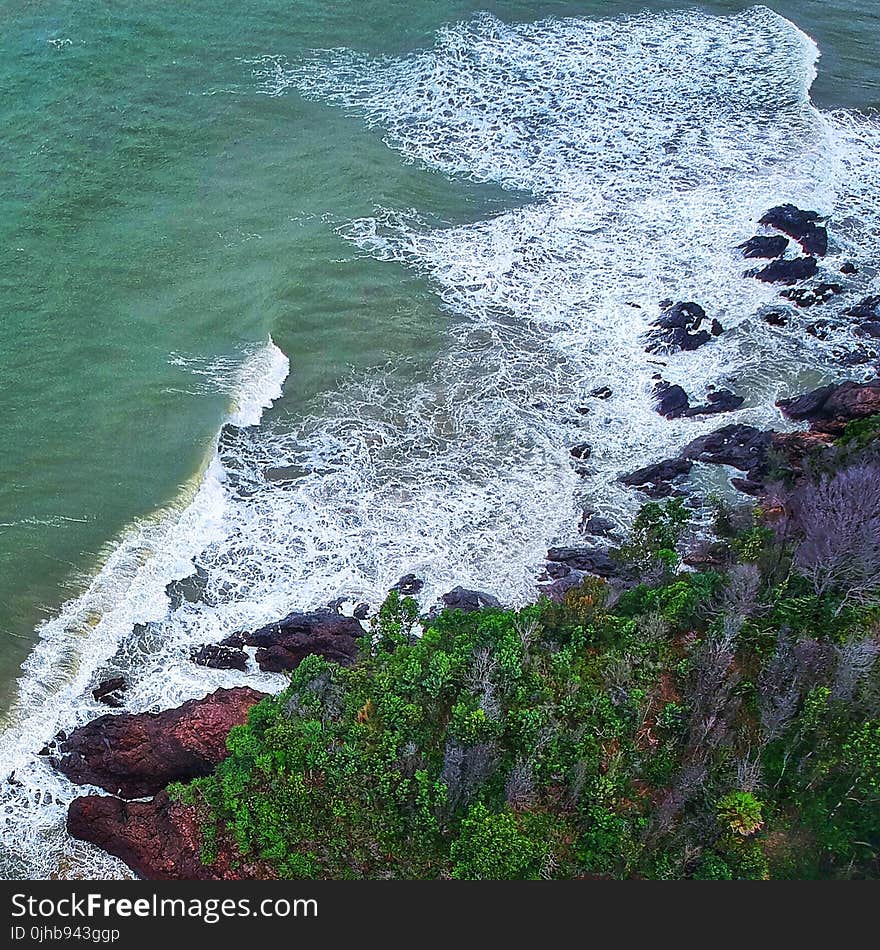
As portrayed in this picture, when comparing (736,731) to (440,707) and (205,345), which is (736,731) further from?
(205,345)

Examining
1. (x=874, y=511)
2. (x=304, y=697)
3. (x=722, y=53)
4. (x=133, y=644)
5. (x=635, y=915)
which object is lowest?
(x=133, y=644)

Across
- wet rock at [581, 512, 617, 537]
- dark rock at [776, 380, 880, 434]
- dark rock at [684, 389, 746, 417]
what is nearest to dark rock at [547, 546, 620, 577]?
wet rock at [581, 512, 617, 537]

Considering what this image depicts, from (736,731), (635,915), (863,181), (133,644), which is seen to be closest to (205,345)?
(133,644)

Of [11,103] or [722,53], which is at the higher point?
[722,53]

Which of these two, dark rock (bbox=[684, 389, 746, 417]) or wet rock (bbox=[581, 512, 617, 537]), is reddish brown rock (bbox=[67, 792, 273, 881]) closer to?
wet rock (bbox=[581, 512, 617, 537])

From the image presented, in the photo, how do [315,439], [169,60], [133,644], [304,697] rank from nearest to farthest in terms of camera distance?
[304,697] < [133,644] < [315,439] < [169,60]

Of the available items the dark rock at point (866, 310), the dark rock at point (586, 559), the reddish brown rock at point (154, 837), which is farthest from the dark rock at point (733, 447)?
the reddish brown rock at point (154, 837)

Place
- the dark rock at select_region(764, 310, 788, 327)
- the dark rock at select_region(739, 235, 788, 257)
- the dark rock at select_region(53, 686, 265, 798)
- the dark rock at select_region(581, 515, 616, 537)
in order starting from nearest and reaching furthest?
the dark rock at select_region(53, 686, 265, 798)
the dark rock at select_region(581, 515, 616, 537)
the dark rock at select_region(764, 310, 788, 327)
the dark rock at select_region(739, 235, 788, 257)
